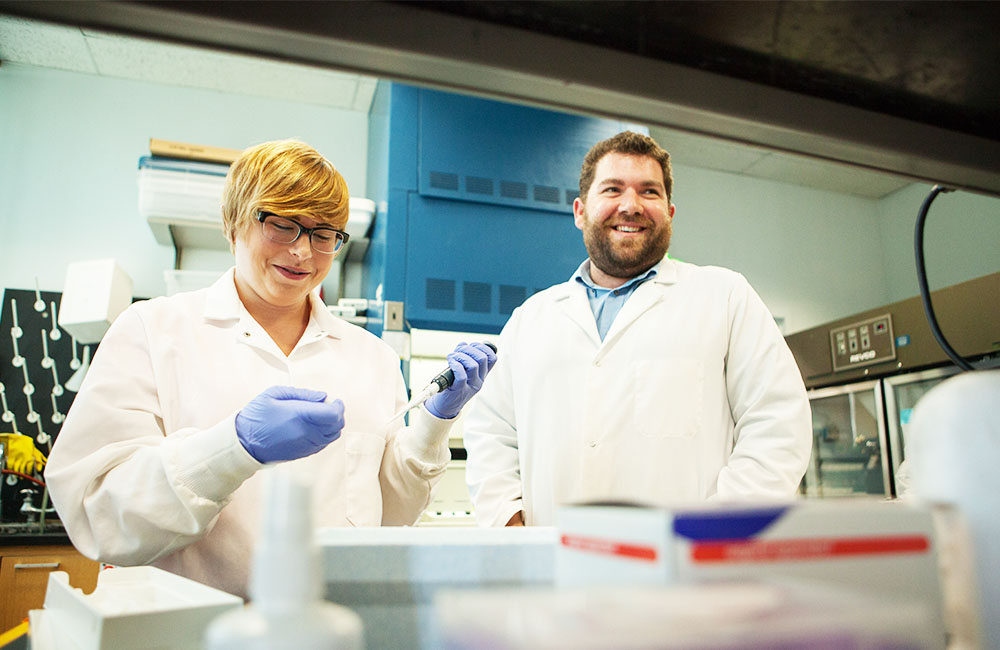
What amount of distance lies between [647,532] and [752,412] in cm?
112

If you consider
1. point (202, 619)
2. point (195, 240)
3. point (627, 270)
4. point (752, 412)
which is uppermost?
point (195, 240)

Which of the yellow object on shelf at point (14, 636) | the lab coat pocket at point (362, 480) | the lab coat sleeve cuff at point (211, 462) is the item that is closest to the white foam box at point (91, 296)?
the lab coat pocket at point (362, 480)

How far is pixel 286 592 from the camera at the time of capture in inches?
13.4

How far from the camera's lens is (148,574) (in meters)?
0.73

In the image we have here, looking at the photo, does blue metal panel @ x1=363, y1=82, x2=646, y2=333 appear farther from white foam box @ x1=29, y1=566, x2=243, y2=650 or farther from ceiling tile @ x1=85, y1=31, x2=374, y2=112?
white foam box @ x1=29, y1=566, x2=243, y2=650

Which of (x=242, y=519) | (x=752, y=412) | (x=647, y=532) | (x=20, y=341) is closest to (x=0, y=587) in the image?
(x=20, y=341)

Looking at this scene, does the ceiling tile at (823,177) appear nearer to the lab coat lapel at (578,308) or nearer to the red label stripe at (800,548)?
the lab coat lapel at (578,308)

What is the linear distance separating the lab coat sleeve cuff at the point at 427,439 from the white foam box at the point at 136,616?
0.63 m

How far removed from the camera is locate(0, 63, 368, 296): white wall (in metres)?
3.16

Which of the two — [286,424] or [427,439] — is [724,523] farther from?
[427,439]

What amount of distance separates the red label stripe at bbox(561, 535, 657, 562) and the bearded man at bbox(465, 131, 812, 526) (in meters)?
0.92

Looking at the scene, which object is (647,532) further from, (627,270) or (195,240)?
(195,240)

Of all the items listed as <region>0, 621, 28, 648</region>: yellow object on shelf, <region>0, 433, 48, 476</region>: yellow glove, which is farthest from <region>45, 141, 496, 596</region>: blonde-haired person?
<region>0, 433, 48, 476</region>: yellow glove

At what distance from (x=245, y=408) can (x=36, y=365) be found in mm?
2737
